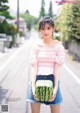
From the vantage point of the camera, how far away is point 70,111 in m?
8.11

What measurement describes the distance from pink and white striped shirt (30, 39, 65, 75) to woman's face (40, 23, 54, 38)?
0.40 ft

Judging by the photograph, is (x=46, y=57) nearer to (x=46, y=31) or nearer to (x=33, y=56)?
(x=33, y=56)

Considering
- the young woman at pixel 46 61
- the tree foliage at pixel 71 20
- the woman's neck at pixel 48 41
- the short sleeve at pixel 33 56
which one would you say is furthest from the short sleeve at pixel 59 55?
the tree foliage at pixel 71 20

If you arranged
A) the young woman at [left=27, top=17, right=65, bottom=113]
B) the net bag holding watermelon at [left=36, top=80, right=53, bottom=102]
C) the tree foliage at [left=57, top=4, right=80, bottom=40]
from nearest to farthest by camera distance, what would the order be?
the net bag holding watermelon at [left=36, top=80, right=53, bottom=102] < the young woman at [left=27, top=17, right=65, bottom=113] < the tree foliage at [left=57, top=4, right=80, bottom=40]

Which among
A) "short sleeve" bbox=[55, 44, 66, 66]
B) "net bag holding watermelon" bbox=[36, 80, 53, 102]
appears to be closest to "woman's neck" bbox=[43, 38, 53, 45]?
"short sleeve" bbox=[55, 44, 66, 66]

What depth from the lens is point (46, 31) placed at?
4488 millimetres

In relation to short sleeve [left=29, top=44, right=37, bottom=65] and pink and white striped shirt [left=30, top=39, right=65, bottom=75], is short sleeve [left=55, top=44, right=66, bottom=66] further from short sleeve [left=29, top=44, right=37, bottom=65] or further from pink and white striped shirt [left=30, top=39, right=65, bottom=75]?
short sleeve [left=29, top=44, right=37, bottom=65]

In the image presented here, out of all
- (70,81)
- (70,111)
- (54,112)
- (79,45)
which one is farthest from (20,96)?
(79,45)

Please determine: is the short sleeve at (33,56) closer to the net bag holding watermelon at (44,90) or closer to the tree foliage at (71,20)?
the net bag holding watermelon at (44,90)

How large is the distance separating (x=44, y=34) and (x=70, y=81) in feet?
31.3

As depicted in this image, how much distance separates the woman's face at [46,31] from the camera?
448 cm

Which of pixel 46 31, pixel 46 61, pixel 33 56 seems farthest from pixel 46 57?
pixel 46 31

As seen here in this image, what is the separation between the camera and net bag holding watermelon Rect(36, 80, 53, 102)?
4312 millimetres

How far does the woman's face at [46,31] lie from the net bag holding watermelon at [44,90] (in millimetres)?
555
